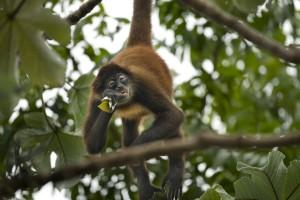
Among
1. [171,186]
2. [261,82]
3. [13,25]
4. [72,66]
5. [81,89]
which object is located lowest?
[261,82]

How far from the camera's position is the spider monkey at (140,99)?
4465mm

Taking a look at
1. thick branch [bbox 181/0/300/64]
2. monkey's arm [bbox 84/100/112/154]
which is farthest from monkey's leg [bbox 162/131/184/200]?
thick branch [bbox 181/0/300/64]

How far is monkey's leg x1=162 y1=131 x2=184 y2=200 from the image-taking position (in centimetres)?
440

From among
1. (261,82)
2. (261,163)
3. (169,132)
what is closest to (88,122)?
(169,132)

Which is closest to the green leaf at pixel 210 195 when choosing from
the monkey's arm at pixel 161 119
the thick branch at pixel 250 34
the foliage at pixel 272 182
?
the foliage at pixel 272 182

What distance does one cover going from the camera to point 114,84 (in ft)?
15.8

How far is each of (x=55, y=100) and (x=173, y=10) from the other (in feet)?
5.17

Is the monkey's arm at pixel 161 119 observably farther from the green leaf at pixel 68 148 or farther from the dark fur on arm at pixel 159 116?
the green leaf at pixel 68 148

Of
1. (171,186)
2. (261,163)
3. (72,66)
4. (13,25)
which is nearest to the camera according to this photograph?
(13,25)

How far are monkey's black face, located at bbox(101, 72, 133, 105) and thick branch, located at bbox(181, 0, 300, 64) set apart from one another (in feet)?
9.51

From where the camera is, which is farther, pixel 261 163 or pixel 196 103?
pixel 196 103

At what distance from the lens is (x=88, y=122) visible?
461cm

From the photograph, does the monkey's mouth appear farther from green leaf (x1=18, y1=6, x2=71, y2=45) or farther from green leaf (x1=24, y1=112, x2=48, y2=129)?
green leaf (x1=18, y1=6, x2=71, y2=45)

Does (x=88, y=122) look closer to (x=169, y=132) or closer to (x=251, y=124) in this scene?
(x=169, y=132)
